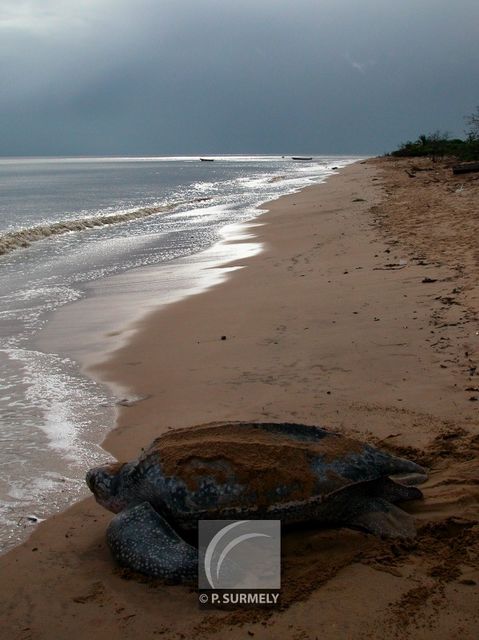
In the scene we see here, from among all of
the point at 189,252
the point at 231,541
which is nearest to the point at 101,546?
the point at 231,541

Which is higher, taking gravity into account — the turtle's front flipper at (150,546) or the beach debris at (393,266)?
the beach debris at (393,266)

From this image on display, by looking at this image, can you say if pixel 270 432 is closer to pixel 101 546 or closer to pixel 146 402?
pixel 101 546

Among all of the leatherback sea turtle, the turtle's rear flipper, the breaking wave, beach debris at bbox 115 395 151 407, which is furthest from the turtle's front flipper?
the breaking wave

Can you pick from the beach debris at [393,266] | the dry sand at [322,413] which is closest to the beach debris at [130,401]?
the dry sand at [322,413]

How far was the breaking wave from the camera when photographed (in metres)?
17.0

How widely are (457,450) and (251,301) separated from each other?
4558 mm

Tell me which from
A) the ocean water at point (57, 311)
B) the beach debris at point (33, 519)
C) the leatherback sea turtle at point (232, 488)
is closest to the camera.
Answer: the leatherback sea turtle at point (232, 488)

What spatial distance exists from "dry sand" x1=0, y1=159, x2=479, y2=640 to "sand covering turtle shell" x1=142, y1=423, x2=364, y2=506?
1.05 ft

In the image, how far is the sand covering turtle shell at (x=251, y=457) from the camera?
3.02 meters

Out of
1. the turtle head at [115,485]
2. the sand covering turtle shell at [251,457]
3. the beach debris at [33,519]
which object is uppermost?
the sand covering turtle shell at [251,457]

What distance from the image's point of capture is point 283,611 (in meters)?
2.61

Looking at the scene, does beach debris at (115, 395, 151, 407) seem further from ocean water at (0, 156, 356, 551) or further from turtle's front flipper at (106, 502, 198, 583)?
turtle's front flipper at (106, 502, 198, 583)

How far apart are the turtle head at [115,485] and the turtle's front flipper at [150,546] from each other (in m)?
0.11

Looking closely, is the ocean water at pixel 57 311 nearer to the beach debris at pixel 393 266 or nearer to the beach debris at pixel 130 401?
the beach debris at pixel 130 401
